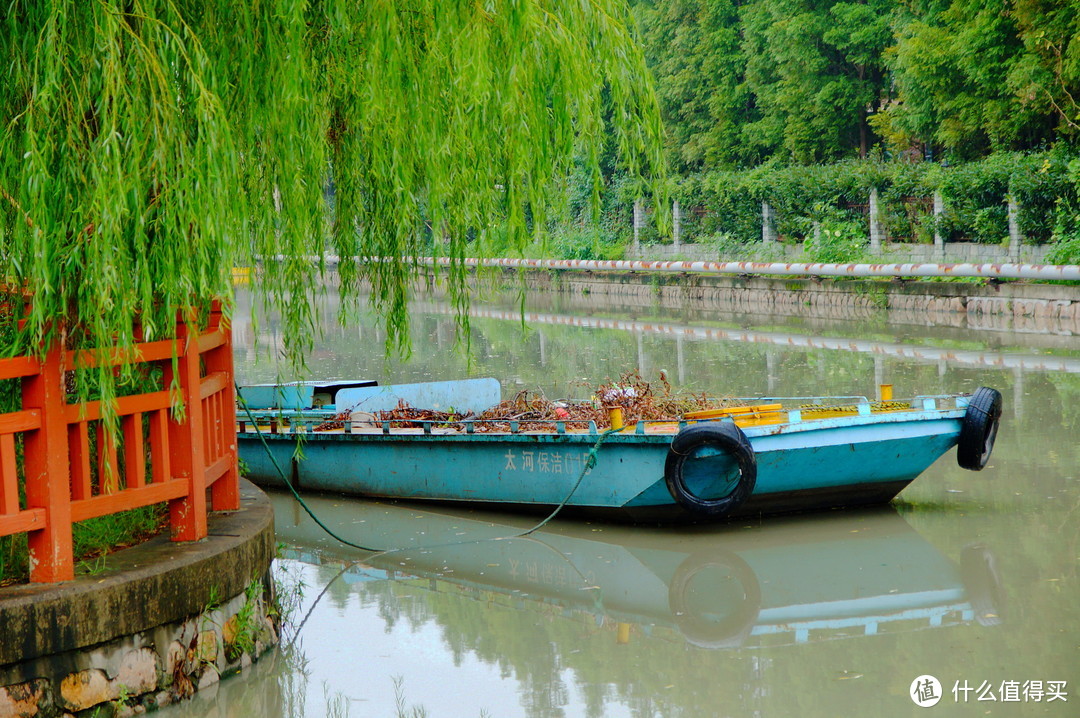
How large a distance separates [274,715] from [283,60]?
2.95m

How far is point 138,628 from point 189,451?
885 mm

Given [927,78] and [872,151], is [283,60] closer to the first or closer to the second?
[927,78]

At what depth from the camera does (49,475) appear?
5109 mm

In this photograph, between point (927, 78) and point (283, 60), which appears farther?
point (927, 78)

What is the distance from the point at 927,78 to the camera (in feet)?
85.9

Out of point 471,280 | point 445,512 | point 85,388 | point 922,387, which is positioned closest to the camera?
point 85,388

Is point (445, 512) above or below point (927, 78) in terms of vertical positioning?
below

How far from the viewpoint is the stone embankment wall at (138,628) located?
498cm

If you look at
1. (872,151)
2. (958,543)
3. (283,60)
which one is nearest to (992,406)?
(958,543)

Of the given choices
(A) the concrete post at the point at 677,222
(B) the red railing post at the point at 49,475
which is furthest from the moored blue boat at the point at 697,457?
(A) the concrete post at the point at 677,222

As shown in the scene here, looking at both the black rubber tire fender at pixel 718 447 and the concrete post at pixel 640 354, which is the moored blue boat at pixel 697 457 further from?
the concrete post at pixel 640 354

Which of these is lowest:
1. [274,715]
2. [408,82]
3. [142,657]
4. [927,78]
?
[274,715]

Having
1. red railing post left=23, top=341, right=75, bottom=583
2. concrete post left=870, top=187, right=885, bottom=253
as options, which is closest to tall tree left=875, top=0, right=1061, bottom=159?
concrete post left=870, top=187, right=885, bottom=253

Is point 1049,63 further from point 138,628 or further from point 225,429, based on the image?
point 138,628
